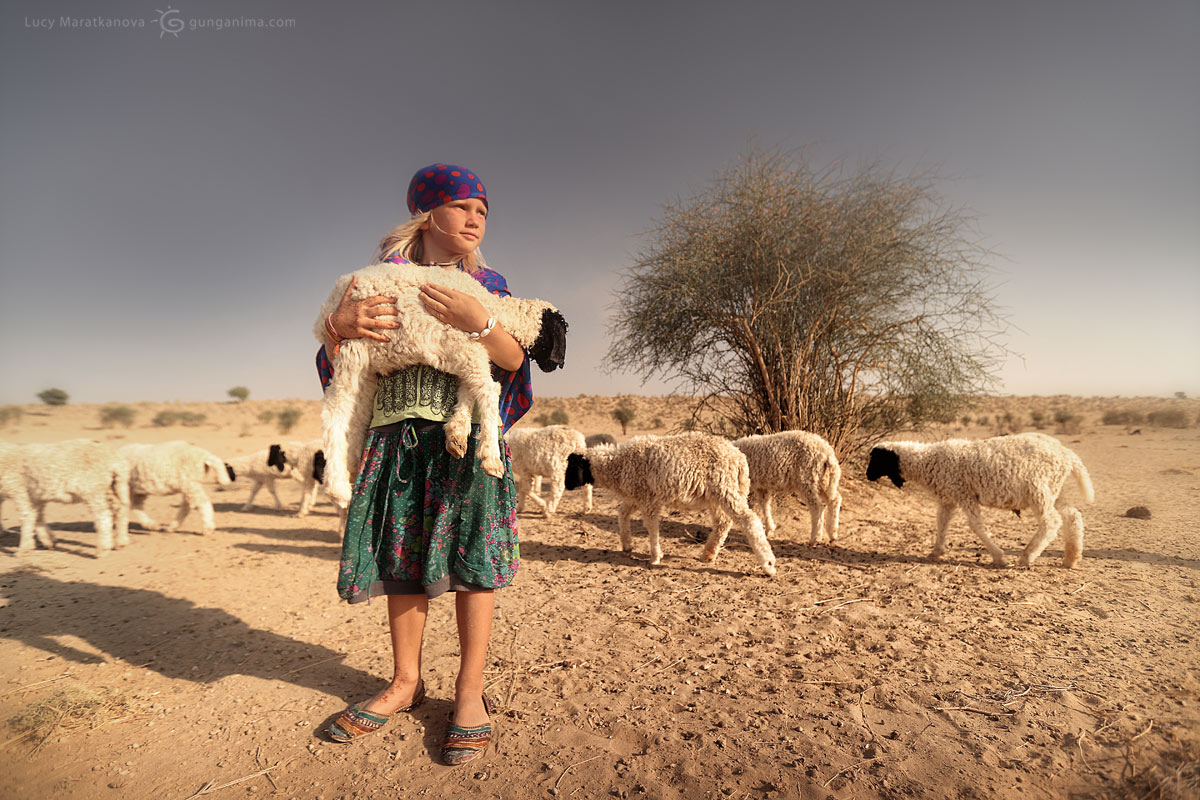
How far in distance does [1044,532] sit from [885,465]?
152 cm

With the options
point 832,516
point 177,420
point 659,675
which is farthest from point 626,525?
point 177,420

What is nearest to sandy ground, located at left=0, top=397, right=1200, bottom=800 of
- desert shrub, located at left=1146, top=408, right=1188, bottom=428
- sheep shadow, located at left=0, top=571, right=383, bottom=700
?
sheep shadow, located at left=0, top=571, right=383, bottom=700

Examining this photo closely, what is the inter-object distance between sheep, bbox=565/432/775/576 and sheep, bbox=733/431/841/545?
43.7 inches

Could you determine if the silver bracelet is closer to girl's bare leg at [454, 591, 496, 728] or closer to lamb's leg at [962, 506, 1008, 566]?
girl's bare leg at [454, 591, 496, 728]

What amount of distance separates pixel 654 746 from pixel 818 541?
15.2 ft

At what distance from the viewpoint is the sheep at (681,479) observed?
17.6ft

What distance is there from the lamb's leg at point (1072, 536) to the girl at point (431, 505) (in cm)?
561

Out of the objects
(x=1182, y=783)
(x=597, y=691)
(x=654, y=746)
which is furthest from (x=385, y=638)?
(x=1182, y=783)

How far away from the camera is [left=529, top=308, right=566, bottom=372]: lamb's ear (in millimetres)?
2570

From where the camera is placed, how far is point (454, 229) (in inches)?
100

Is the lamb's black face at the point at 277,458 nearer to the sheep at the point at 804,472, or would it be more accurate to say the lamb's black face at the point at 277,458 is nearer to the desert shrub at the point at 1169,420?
the sheep at the point at 804,472

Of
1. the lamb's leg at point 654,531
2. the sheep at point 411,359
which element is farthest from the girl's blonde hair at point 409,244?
the lamb's leg at point 654,531

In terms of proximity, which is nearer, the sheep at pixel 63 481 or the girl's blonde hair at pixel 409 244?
the girl's blonde hair at pixel 409 244

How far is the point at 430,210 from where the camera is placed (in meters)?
2.55
